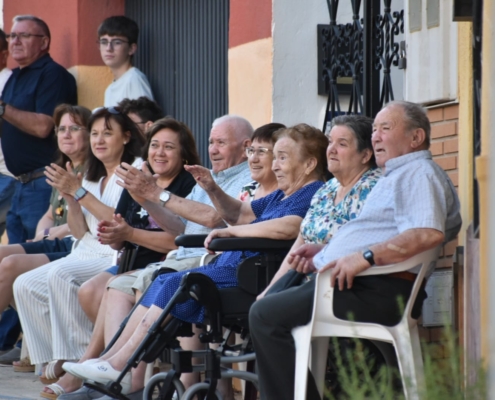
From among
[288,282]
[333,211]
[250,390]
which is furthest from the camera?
[250,390]

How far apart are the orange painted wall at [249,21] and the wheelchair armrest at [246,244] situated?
8.51 ft

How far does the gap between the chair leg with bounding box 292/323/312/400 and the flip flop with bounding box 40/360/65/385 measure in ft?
8.67

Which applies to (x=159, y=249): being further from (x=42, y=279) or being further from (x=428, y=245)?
(x=428, y=245)

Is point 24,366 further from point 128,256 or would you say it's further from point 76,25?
point 76,25

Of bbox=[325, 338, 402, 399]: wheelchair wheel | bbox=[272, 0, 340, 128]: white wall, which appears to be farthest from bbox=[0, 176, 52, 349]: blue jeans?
bbox=[325, 338, 402, 399]: wheelchair wheel

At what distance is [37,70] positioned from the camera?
8766mm

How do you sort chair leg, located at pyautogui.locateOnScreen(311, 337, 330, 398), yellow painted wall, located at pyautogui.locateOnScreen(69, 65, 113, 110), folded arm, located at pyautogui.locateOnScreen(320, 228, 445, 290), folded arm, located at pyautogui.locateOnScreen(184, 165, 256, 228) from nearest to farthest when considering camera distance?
folded arm, located at pyautogui.locateOnScreen(320, 228, 445, 290) < chair leg, located at pyautogui.locateOnScreen(311, 337, 330, 398) < folded arm, located at pyautogui.locateOnScreen(184, 165, 256, 228) < yellow painted wall, located at pyautogui.locateOnScreen(69, 65, 113, 110)

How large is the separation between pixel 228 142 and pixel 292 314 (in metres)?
2.00

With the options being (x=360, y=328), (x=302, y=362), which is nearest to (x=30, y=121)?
(x=302, y=362)

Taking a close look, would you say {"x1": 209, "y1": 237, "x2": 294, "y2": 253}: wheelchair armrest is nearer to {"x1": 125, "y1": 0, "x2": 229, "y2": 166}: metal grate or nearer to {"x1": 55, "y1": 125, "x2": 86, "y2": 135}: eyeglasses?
{"x1": 55, "y1": 125, "x2": 86, "y2": 135}: eyeglasses

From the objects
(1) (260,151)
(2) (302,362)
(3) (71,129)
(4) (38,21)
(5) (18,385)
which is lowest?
(5) (18,385)

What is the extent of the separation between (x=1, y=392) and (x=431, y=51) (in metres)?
3.12

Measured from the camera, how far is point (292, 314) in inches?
180

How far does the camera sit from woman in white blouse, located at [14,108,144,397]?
6.76 metres
